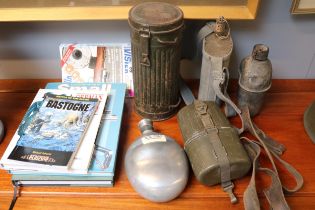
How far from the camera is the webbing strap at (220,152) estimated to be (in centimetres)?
57

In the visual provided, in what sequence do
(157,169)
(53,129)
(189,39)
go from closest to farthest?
(157,169) < (53,129) < (189,39)

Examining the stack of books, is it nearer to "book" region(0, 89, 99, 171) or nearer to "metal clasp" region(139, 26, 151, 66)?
"book" region(0, 89, 99, 171)

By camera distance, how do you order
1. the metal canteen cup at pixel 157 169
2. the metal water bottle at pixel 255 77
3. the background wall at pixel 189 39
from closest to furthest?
the metal canteen cup at pixel 157 169 → the metal water bottle at pixel 255 77 → the background wall at pixel 189 39

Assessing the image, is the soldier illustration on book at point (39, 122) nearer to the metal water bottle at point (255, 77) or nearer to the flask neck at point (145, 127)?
the flask neck at point (145, 127)

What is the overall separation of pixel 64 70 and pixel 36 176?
0.32 metres

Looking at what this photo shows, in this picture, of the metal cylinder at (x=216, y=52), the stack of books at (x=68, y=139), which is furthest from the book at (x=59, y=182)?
the metal cylinder at (x=216, y=52)

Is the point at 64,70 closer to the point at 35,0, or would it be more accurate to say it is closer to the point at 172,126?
the point at 35,0

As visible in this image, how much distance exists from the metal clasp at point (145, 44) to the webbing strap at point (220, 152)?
0.17 meters

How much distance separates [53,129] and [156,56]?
0.91 feet

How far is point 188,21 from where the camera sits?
77 cm

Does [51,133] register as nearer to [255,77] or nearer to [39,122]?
[39,122]

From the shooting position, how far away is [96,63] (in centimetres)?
80

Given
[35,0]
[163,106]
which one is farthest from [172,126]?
[35,0]

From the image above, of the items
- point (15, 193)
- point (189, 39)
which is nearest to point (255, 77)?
point (189, 39)
